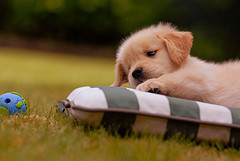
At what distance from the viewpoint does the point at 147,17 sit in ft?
86.6

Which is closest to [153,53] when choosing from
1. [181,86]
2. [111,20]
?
[181,86]

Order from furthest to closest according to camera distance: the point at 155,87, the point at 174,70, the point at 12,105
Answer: the point at 174,70
the point at 12,105
the point at 155,87

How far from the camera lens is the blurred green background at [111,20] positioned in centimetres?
2528

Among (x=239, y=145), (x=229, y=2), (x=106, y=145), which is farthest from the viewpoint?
(x=229, y=2)

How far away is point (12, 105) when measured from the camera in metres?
3.21

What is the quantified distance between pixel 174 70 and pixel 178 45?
0.31 metres

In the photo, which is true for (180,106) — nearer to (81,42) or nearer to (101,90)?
(101,90)

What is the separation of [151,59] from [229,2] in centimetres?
2440

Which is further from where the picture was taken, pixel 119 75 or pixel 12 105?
pixel 119 75

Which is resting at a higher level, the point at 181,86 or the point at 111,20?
the point at 111,20

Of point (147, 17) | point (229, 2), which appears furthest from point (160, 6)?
point (229, 2)

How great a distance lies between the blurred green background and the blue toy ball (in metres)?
22.0

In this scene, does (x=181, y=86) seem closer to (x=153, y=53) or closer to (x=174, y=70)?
(x=174, y=70)

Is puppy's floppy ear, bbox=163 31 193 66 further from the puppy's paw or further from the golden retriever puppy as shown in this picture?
the puppy's paw
